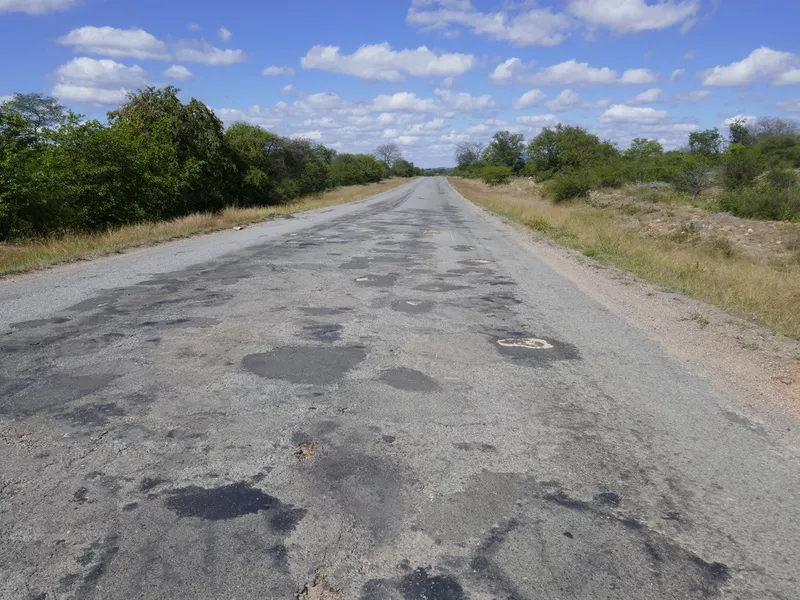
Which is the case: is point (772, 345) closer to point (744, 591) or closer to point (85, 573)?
point (744, 591)

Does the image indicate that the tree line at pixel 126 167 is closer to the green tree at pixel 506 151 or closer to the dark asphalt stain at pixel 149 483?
the dark asphalt stain at pixel 149 483

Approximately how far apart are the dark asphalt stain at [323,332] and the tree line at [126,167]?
447 inches

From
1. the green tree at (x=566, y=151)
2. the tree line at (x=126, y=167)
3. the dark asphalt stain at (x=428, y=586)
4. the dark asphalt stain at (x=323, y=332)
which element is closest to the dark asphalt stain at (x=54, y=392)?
the dark asphalt stain at (x=323, y=332)

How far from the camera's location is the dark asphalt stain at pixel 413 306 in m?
7.74

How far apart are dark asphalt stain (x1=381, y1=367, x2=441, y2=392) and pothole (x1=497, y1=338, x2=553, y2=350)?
4.62ft

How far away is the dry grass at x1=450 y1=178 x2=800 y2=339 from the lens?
9308 millimetres

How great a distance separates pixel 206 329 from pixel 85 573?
13.3 feet

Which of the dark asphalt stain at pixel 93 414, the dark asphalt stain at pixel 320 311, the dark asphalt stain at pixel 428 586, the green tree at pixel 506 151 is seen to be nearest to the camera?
the dark asphalt stain at pixel 428 586

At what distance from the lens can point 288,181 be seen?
147ft

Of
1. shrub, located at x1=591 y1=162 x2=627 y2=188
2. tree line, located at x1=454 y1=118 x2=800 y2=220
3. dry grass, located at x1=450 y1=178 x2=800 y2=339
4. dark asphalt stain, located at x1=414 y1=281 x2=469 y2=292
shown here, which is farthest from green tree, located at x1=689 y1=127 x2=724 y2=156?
dark asphalt stain, located at x1=414 y1=281 x2=469 y2=292

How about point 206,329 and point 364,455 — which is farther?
point 206,329

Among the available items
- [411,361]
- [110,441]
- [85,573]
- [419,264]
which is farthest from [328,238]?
[85,573]

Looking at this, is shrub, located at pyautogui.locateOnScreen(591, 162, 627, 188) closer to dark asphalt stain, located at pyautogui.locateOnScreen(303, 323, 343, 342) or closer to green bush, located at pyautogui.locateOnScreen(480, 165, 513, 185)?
dark asphalt stain, located at pyautogui.locateOnScreen(303, 323, 343, 342)

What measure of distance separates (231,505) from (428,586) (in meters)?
1.12
